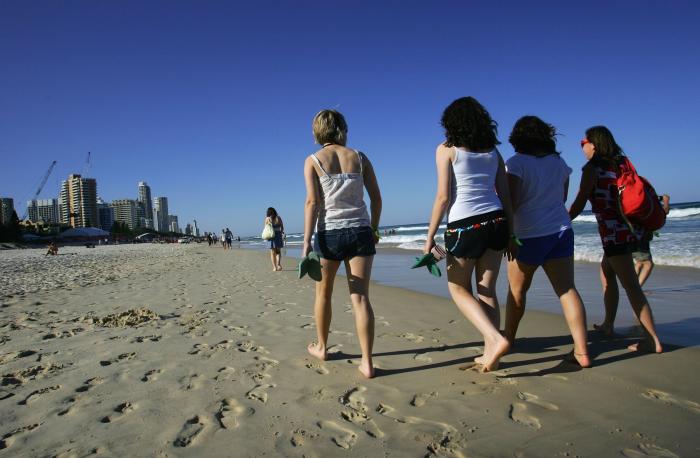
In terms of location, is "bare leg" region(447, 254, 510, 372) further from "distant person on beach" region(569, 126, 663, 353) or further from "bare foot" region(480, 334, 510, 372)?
"distant person on beach" region(569, 126, 663, 353)

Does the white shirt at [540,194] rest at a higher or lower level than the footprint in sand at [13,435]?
higher

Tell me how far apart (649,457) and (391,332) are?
101 inches

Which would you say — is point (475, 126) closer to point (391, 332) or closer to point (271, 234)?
point (391, 332)

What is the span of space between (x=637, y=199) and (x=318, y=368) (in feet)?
8.75

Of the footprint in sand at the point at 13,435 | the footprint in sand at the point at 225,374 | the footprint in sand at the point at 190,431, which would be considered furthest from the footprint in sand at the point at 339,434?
the footprint in sand at the point at 13,435

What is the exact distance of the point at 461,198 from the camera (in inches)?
108

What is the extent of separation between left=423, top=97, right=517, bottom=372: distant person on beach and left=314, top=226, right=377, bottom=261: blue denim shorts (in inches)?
16.7

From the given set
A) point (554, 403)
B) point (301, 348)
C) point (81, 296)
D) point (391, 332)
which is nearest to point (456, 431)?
point (554, 403)

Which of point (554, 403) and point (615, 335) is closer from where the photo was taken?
point (554, 403)

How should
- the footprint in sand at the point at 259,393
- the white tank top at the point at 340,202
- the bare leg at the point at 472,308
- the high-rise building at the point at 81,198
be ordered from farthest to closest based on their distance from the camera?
the high-rise building at the point at 81,198 < the white tank top at the point at 340,202 < the bare leg at the point at 472,308 < the footprint in sand at the point at 259,393

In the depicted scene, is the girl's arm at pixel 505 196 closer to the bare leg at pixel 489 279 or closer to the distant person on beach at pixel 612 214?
the bare leg at pixel 489 279

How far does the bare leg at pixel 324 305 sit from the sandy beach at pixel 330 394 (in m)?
0.13

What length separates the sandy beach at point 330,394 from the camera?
2.00m

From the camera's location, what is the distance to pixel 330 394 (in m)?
2.62
